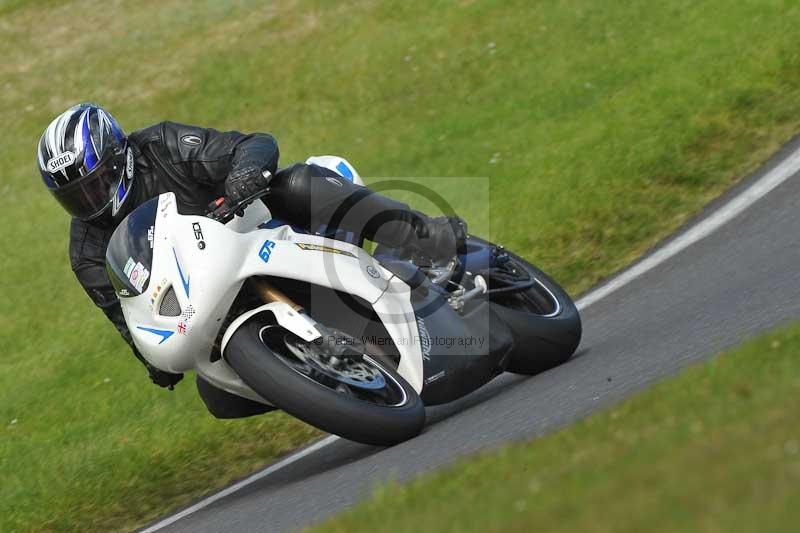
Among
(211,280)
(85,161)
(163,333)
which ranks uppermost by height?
(85,161)

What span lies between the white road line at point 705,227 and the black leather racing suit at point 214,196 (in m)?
2.19

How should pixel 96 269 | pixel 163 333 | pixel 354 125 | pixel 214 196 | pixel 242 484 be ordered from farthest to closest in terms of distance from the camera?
1. pixel 354 125
2. pixel 242 484
3. pixel 214 196
4. pixel 96 269
5. pixel 163 333

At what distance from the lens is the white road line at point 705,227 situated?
7.97 m

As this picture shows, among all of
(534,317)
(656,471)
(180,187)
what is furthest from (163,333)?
(656,471)

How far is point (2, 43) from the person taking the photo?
18.5 m

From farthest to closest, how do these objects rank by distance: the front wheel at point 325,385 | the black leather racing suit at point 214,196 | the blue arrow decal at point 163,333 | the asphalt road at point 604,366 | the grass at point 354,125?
the grass at point 354,125 → the black leather racing suit at point 214,196 → the blue arrow decal at point 163,333 → the asphalt road at point 604,366 → the front wheel at point 325,385

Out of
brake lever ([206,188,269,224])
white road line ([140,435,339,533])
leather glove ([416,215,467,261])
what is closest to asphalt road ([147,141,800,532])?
white road line ([140,435,339,533])

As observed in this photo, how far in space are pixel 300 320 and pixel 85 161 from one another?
4.30 feet

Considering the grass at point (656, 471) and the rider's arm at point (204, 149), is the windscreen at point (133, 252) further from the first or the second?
the grass at point (656, 471)

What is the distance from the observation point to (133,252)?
5.48 meters

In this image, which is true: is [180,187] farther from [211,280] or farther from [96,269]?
[211,280]

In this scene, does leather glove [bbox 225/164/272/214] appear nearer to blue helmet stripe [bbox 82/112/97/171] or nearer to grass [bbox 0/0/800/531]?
blue helmet stripe [bbox 82/112/97/171]

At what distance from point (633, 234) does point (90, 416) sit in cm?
382

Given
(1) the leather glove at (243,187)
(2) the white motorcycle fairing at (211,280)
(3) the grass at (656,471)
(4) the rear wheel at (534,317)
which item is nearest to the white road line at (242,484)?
(2) the white motorcycle fairing at (211,280)
